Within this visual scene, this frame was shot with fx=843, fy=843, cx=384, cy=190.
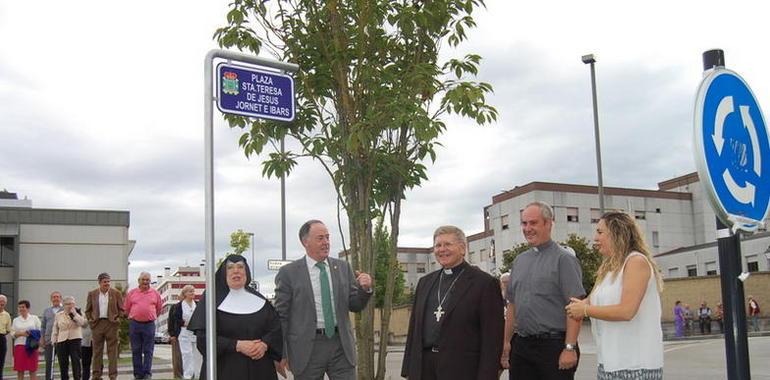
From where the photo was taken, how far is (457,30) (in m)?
9.51

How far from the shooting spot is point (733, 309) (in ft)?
11.9

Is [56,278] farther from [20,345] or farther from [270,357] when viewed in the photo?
[270,357]

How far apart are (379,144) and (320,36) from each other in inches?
54.6

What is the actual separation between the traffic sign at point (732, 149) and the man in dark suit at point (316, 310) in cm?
416

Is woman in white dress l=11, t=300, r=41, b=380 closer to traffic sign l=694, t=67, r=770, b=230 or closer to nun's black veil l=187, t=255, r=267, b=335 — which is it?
nun's black veil l=187, t=255, r=267, b=335

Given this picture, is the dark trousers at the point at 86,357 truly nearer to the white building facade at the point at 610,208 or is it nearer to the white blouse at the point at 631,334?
the white blouse at the point at 631,334

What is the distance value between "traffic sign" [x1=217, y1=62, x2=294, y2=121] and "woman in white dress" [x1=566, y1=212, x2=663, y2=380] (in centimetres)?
265

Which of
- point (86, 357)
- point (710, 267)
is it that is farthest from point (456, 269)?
point (710, 267)

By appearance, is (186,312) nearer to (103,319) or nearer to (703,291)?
(103,319)

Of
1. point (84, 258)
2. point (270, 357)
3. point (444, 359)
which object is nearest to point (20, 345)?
point (270, 357)

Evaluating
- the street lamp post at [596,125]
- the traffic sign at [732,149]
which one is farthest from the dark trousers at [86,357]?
the street lamp post at [596,125]

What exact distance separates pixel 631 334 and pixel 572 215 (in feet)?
221

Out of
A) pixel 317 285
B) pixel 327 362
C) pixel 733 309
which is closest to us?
pixel 733 309

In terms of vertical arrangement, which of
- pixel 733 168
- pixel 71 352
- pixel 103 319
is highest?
pixel 733 168
